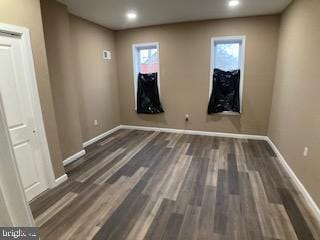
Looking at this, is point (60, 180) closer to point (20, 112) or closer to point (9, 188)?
point (20, 112)

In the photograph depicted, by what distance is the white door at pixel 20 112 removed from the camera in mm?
2117

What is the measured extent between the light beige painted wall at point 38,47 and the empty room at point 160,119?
2 centimetres

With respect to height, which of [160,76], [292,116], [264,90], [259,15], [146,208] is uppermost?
[259,15]

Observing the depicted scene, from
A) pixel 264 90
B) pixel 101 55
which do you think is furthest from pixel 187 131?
pixel 101 55

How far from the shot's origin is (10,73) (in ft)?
7.09

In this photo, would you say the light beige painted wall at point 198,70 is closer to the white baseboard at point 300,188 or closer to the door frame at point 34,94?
the white baseboard at point 300,188

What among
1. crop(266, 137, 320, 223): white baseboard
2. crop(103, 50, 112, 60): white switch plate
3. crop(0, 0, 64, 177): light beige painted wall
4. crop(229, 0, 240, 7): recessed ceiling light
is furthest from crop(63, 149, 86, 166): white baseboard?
crop(229, 0, 240, 7): recessed ceiling light

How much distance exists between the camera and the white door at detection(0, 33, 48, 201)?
2.12m

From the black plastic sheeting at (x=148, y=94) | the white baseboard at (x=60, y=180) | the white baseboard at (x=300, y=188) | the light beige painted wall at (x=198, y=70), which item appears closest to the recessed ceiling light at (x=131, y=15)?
the light beige painted wall at (x=198, y=70)

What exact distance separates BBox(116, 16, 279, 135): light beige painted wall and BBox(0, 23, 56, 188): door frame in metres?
3.02

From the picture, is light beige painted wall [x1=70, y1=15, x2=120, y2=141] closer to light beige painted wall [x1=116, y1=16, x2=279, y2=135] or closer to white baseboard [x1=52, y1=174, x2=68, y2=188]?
light beige painted wall [x1=116, y1=16, x2=279, y2=135]

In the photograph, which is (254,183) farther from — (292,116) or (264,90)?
(264,90)

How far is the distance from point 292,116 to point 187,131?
8.04 feet

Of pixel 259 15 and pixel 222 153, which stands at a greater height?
pixel 259 15
